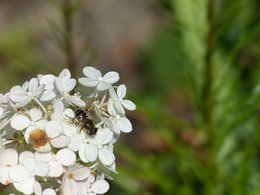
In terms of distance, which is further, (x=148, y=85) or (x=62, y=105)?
(x=148, y=85)

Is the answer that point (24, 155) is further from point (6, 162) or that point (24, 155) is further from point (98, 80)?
point (98, 80)

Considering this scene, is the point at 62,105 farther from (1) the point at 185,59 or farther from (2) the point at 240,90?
(2) the point at 240,90

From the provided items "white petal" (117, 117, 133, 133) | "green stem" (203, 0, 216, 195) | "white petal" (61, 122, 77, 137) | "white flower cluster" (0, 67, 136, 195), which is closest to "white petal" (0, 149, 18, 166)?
"white flower cluster" (0, 67, 136, 195)

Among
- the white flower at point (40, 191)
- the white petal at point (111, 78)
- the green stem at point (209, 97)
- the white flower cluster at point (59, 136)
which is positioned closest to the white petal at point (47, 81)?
the white flower cluster at point (59, 136)

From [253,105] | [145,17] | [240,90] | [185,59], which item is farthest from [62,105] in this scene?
[145,17]

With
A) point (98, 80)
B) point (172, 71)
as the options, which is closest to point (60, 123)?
point (98, 80)

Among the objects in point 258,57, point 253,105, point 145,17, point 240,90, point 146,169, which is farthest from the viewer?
point 145,17
